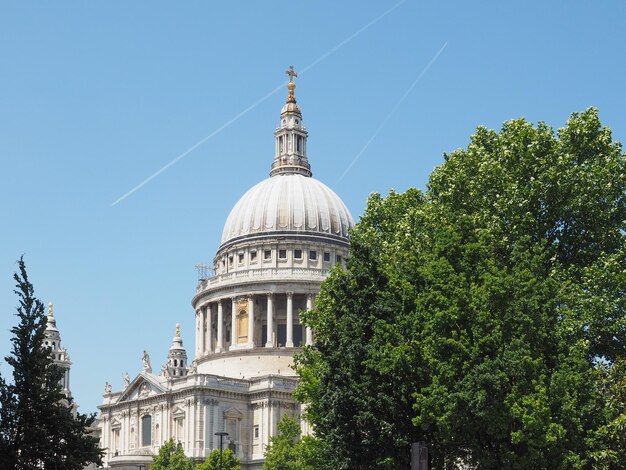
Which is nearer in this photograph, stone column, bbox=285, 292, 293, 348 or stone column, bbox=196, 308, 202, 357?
stone column, bbox=285, 292, 293, 348

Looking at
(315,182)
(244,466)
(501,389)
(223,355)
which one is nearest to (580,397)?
(501,389)

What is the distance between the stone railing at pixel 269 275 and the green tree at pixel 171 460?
29006 mm

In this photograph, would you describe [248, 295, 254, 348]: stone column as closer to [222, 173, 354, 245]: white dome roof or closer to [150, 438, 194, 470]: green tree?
[222, 173, 354, 245]: white dome roof

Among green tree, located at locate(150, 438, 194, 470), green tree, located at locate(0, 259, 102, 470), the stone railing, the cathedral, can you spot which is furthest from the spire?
green tree, located at locate(0, 259, 102, 470)

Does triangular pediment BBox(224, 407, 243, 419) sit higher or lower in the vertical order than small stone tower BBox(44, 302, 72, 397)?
lower

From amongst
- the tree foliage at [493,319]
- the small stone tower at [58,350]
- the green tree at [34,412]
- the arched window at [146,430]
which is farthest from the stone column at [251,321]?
the green tree at [34,412]

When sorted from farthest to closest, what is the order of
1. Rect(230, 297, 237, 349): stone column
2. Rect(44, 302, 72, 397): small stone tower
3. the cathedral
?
Rect(44, 302, 72, 397): small stone tower, Rect(230, 297, 237, 349): stone column, the cathedral

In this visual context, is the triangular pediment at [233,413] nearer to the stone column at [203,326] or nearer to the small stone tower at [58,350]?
the stone column at [203,326]

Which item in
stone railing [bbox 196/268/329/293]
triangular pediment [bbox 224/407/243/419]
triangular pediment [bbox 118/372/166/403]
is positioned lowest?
triangular pediment [bbox 224/407/243/419]

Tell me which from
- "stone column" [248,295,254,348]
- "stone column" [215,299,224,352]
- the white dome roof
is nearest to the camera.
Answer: "stone column" [248,295,254,348]

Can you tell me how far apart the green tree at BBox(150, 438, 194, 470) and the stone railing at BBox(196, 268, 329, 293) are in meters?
29.0

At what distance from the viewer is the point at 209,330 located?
5477 inches

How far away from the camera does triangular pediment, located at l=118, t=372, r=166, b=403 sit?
421 feet

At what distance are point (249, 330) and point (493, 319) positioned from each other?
86.6m
